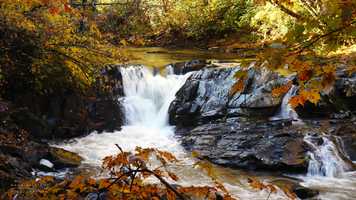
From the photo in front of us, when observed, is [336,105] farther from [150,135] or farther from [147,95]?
[147,95]

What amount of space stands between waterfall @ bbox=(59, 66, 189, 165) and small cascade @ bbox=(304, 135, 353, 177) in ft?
9.37

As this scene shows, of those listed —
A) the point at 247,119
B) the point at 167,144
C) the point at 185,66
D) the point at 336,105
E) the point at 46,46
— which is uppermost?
the point at 46,46

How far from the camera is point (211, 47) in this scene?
67.8 ft

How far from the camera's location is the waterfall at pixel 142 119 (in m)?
11.0

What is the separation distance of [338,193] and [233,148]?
2.70 meters

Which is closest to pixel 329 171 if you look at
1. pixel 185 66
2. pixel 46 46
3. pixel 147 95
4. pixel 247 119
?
pixel 247 119

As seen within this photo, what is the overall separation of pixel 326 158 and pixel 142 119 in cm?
561

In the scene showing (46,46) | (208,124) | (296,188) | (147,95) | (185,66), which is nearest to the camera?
(46,46)

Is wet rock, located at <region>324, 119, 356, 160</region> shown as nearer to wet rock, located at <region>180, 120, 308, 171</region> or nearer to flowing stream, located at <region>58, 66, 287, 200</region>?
wet rock, located at <region>180, 120, 308, 171</region>

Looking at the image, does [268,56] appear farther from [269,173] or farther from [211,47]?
[211,47]

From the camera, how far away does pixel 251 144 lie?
10070mm

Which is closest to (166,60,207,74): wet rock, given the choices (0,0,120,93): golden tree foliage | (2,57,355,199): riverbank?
(2,57,355,199): riverbank

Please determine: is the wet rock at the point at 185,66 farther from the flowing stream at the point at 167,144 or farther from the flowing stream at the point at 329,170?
the flowing stream at the point at 329,170

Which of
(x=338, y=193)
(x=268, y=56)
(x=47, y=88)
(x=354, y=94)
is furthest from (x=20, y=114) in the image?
(x=268, y=56)
